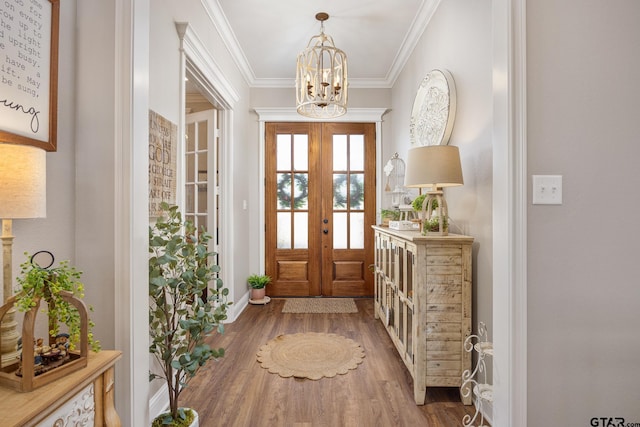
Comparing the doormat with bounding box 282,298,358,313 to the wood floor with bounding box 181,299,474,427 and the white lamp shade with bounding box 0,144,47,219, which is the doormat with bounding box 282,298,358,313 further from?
the white lamp shade with bounding box 0,144,47,219

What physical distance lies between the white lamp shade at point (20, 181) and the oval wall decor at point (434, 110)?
2.32 meters

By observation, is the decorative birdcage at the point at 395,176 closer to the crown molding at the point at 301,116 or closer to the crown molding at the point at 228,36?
the crown molding at the point at 301,116

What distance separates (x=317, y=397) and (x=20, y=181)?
185 centimetres

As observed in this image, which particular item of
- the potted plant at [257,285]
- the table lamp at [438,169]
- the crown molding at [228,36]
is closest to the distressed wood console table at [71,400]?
the table lamp at [438,169]

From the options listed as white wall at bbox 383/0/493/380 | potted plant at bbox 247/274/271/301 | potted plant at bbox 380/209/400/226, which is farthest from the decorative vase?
white wall at bbox 383/0/493/380

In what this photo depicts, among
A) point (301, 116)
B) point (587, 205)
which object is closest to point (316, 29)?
point (301, 116)

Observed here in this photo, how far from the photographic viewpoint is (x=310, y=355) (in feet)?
8.64

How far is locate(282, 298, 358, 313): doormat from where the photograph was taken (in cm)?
387

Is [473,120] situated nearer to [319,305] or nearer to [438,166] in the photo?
[438,166]

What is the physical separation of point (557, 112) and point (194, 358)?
6.12 ft

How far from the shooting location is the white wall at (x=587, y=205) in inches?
50.4

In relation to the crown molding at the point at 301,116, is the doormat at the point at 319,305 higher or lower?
lower

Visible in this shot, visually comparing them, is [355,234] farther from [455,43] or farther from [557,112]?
[557,112]

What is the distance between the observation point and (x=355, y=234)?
4.47 m
